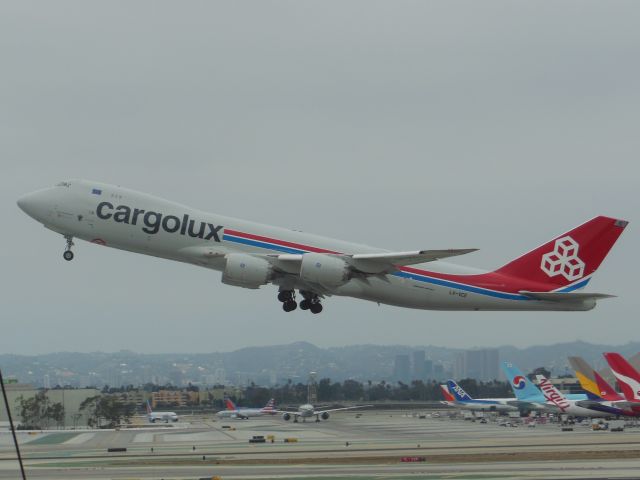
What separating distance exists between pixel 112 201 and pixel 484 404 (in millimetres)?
88819

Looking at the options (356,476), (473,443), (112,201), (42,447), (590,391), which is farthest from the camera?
(590,391)

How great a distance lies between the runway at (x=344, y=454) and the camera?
55.8 metres

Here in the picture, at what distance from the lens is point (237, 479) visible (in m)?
52.4

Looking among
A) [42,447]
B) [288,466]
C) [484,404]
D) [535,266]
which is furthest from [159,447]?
[484,404]

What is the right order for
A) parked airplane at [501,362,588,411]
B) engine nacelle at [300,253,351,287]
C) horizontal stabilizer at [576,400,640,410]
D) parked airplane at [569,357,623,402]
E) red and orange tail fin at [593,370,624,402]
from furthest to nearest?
parked airplane at [501,362,588,411], parked airplane at [569,357,623,402], red and orange tail fin at [593,370,624,402], horizontal stabilizer at [576,400,640,410], engine nacelle at [300,253,351,287]

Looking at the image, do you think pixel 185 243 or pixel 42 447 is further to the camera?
pixel 42 447

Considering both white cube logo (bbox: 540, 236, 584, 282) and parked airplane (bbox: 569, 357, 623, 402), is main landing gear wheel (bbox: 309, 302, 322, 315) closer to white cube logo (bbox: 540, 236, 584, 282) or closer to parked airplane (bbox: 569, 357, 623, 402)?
white cube logo (bbox: 540, 236, 584, 282)

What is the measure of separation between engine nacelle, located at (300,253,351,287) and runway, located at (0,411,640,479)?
1129 cm

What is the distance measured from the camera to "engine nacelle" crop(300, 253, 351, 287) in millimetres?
59062

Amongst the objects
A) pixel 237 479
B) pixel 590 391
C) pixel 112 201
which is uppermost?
pixel 112 201

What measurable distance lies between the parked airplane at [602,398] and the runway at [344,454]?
2.20 meters

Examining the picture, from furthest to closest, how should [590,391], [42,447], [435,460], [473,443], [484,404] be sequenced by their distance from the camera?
[484,404] → [590,391] → [42,447] → [473,443] → [435,460]

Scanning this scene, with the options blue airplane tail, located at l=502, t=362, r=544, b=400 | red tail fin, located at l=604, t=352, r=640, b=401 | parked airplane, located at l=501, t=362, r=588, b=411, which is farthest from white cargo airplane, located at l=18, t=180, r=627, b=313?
blue airplane tail, located at l=502, t=362, r=544, b=400

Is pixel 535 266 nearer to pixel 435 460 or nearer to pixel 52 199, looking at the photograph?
pixel 435 460
